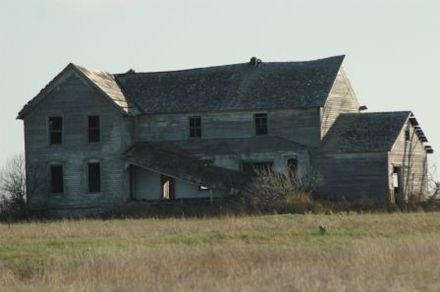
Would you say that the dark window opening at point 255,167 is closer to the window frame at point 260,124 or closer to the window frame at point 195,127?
the window frame at point 260,124

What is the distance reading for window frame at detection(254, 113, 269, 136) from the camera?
43.0 metres

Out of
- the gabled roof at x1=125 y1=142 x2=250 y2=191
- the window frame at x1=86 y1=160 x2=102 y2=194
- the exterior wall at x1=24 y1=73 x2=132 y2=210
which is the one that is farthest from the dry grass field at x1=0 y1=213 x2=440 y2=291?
the window frame at x1=86 y1=160 x2=102 y2=194

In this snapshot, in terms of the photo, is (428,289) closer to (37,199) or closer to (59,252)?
(59,252)

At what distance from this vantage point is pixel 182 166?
42.0m

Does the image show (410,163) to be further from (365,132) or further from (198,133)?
(198,133)

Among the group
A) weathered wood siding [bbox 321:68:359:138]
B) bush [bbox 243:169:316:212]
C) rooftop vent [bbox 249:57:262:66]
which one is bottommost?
bush [bbox 243:169:316:212]

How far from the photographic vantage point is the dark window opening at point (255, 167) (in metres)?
42.2

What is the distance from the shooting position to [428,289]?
13547 mm

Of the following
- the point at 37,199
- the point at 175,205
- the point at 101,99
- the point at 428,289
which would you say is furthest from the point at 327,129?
the point at 428,289

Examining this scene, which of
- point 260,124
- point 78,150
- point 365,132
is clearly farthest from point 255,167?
point 78,150

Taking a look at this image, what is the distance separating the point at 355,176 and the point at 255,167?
15.5 ft

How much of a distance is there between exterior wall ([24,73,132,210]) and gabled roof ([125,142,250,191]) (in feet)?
3.11

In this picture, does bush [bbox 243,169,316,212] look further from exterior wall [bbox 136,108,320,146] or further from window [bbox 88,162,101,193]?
window [bbox 88,162,101,193]

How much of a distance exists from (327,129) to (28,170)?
14501mm
